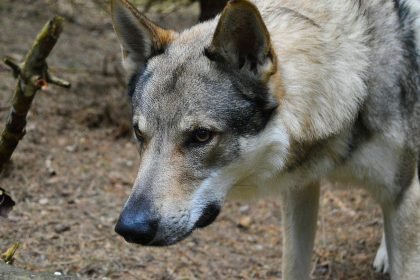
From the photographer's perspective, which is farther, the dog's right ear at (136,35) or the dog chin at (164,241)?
the dog's right ear at (136,35)

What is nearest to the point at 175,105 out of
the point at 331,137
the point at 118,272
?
the point at 331,137

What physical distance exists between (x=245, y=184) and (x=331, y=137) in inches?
20.7

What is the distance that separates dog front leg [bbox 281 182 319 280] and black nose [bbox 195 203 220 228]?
3.90 ft

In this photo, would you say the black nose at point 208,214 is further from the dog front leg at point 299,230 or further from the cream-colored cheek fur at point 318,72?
the dog front leg at point 299,230

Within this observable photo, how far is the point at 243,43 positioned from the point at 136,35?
68 centimetres

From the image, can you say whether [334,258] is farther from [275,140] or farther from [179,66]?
[179,66]

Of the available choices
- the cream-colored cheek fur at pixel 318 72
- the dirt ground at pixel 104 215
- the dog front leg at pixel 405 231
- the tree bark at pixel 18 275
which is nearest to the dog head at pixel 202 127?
the cream-colored cheek fur at pixel 318 72

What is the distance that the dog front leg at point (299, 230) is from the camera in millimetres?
4504

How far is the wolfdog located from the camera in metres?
3.23

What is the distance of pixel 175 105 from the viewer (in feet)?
10.8

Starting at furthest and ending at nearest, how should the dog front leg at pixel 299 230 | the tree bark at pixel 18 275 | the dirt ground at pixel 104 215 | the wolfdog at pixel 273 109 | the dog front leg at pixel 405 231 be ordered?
the dirt ground at pixel 104 215, the dog front leg at pixel 299 230, the dog front leg at pixel 405 231, the wolfdog at pixel 273 109, the tree bark at pixel 18 275

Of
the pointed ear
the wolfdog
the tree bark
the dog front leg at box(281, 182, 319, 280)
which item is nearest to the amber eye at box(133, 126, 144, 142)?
the wolfdog

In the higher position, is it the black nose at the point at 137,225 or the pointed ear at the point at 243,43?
the pointed ear at the point at 243,43

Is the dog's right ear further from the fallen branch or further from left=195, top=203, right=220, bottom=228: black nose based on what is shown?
left=195, top=203, right=220, bottom=228: black nose
